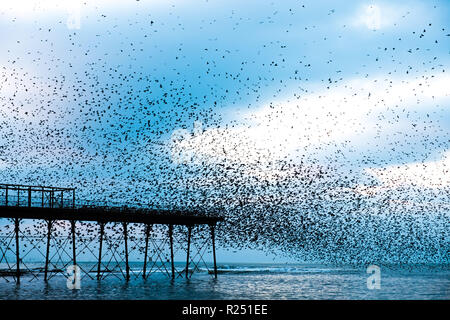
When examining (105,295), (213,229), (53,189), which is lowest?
(105,295)

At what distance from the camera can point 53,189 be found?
3734 centimetres

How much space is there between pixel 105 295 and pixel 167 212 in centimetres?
842

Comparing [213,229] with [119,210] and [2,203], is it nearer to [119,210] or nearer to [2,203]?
[119,210]

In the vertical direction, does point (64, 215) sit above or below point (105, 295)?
Answer: above
